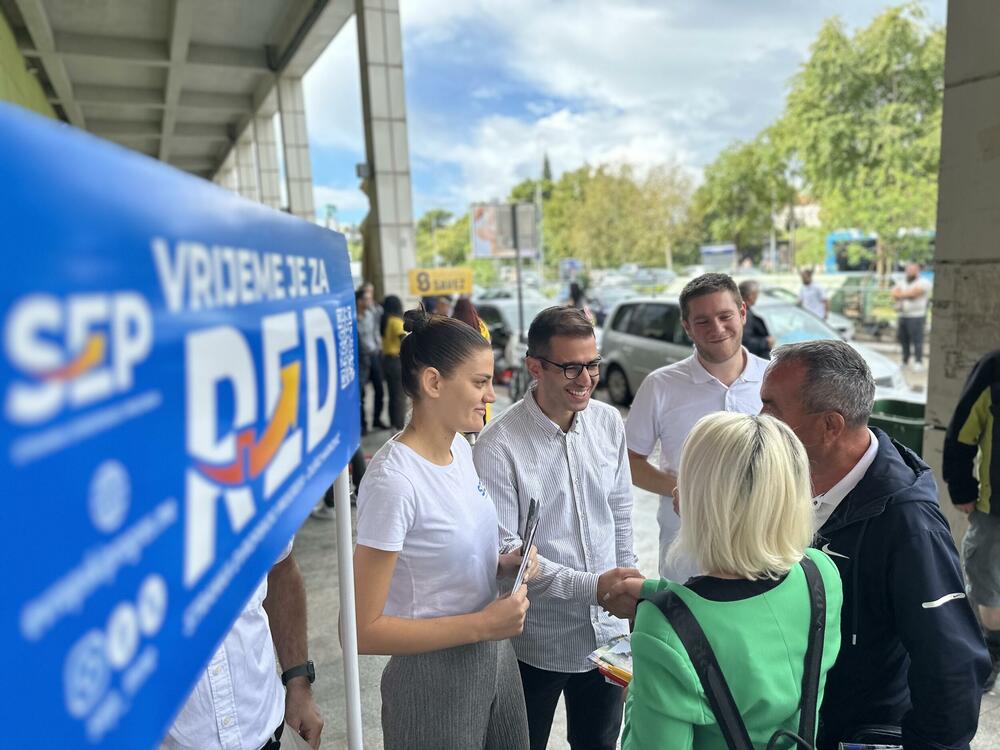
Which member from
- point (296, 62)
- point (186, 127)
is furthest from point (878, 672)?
point (186, 127)

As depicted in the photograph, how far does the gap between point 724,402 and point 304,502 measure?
229 cm

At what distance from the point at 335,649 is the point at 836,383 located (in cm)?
313

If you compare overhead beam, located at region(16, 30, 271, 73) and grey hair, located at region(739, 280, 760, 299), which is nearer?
grey hair, located at region(739, 280, 760, 299)

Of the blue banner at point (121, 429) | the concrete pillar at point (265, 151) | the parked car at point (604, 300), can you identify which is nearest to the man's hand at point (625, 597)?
the blue banner at point (121, 429)

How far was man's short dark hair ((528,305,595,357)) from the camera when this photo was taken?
2293mm

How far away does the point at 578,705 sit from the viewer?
2311 mm

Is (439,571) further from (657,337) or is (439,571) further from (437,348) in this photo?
(657,337)

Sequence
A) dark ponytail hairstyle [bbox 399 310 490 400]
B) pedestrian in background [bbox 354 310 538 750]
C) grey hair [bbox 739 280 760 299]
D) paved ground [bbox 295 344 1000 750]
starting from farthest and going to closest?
grey hair [bbox 739 280 760 299]
paved ground [bbox 295 344 1000 750]
dark ponytail hairstyle [bbox 399 310 490 400]
pedestrian in background [bbox 354 310 538 750]

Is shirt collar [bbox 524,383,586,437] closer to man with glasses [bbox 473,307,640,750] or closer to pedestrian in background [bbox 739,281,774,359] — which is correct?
man with glasses [bbox 473,307,640,750]

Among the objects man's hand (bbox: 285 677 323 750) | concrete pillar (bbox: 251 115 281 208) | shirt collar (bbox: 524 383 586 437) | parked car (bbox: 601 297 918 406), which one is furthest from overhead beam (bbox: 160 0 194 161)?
man's hand (bbox: 285 677 323 750)

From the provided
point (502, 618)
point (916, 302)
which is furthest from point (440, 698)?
point (916, 302)

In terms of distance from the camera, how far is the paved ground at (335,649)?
3051mm

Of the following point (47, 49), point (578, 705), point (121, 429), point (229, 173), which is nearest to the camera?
point (121, 429)

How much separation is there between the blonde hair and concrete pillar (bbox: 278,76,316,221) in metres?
16.0
